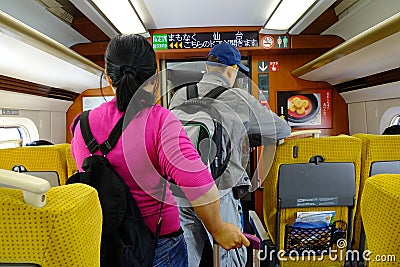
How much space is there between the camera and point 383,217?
2.23ft

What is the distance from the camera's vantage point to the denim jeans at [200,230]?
1.65 meters

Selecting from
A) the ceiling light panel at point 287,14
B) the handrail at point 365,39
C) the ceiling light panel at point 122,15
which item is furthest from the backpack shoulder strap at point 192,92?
the ceiling light panel at point 287,14

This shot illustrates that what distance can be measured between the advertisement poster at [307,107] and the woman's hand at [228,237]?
4168 millimetres

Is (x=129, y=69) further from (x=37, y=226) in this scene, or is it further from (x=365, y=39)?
(x=365, y=39)

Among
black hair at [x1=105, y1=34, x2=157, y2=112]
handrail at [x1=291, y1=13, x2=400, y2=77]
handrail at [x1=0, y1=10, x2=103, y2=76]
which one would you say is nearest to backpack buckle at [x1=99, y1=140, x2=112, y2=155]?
black hair at [x1=105, y1=34, x2=157, y2=112]

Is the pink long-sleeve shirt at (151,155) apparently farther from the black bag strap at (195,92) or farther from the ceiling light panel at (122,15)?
the ceiling light panel at (122,15)

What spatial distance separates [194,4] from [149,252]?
310cm

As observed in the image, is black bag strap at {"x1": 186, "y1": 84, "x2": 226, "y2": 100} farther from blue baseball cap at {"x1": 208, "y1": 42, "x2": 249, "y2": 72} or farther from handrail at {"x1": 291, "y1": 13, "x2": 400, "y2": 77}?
handrail at {"x1": 291, "y1": 13, "x2": 400, "y2": 77}

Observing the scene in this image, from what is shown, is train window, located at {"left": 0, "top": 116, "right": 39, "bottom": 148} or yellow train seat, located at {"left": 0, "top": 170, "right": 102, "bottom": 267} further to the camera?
train window, located at {"left": 0, "top": 116, "right": 39, "bottom": 148}

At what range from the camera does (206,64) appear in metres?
1.89

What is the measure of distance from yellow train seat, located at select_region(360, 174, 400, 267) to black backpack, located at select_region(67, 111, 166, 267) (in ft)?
2.07

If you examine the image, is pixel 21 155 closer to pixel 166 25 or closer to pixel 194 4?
pixel 194 4

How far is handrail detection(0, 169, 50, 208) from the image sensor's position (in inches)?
21.9

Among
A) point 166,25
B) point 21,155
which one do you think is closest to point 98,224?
point 21,155
